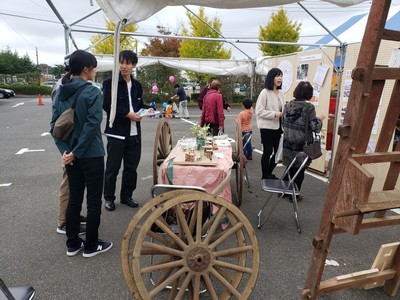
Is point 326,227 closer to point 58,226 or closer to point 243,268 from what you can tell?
point 243,268

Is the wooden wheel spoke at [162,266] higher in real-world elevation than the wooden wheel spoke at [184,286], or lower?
higher

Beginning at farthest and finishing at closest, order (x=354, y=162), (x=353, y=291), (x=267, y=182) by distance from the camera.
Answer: (x=267, y=182)
(x=353, y=291)
(x=354, y=162)

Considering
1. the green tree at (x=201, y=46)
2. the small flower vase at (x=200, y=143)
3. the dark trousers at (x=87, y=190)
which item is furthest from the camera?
the green tree at (x=201, y=46)

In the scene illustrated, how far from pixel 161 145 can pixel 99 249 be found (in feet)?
4.93

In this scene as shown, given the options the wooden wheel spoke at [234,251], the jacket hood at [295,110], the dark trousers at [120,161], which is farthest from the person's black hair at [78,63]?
the jacket hood at [295,110]

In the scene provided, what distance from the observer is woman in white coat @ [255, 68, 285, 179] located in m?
4.00

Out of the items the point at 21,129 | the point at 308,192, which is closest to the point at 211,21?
the point at 21,129

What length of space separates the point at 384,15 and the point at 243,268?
1.55 meters

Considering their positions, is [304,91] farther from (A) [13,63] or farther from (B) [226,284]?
(A) [13,63]

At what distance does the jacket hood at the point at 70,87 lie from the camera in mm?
2252

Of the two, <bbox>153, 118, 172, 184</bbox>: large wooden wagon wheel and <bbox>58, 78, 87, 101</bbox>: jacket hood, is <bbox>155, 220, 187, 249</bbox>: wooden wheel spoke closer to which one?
<bbox>58, 78, 87, 101</bbox>: jacket hood

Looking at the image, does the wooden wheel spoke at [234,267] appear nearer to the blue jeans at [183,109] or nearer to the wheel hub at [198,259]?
the wheel hub at [198,259]

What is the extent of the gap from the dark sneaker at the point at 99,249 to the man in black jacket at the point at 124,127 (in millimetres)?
838

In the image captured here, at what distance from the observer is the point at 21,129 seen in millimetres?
9562
